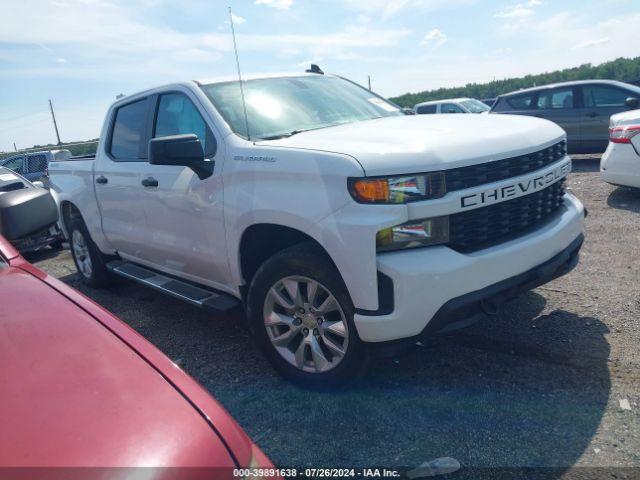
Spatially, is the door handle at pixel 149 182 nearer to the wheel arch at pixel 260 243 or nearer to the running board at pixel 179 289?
the running board at pixel 179 289

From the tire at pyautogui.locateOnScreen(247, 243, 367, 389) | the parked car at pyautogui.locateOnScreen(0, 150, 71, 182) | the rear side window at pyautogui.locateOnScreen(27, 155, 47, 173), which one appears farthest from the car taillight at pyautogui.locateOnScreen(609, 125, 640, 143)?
the rear side window at pyautogui.locateOnScreen(27, 155, 47, 173)

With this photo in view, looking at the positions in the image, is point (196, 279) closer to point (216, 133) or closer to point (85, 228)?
point (216, 133)

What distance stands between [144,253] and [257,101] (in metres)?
1.70

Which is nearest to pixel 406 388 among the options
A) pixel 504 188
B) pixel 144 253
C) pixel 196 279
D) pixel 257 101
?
pixel 504 188

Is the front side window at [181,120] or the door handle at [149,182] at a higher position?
the front side window at [181,120]

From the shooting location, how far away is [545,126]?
3391mm

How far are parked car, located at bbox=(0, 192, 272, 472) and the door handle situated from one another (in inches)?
92.2

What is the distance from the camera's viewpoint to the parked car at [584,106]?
10406mm

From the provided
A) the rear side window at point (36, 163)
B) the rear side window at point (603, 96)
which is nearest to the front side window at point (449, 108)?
the rear side window at point (603, 96)

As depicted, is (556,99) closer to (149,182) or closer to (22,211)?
(149,182)

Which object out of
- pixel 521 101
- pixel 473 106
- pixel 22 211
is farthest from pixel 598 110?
pixel 22 211

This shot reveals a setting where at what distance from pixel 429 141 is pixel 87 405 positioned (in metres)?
2.08

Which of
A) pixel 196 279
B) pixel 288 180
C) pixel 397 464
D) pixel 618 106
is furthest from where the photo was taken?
pixel 618 106

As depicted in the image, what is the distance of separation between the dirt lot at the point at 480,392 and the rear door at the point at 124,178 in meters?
0.85
